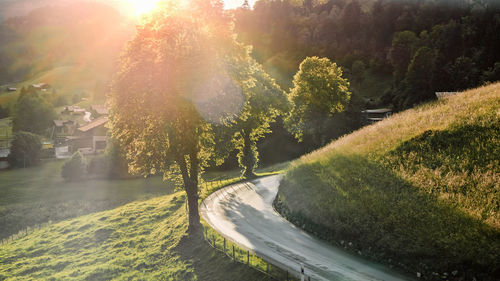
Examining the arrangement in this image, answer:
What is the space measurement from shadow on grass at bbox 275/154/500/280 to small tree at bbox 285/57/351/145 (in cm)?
3125

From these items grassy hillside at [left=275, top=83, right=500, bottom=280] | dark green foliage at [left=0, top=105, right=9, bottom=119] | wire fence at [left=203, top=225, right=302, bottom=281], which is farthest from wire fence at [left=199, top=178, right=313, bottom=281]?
dark green foliage at [left=0, top=105, right=9, bottom=119]

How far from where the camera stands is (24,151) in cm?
9188

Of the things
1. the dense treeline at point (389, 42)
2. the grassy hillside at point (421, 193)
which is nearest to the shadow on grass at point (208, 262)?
the grassy hillside at point (421, 193)

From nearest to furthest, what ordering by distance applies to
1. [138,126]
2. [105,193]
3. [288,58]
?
1. [138,126]
2. [105,193]
3. [288,58]

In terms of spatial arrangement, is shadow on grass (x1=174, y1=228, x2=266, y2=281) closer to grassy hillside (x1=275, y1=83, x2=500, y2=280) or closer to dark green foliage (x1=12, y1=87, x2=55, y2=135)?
grassy hillside (x1=275, y1=83, x2=500, y2=280)

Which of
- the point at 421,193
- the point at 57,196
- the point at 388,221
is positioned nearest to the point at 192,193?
the point at 388,221

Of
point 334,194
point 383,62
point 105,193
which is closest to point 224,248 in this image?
point 334,194

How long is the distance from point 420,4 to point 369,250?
126m

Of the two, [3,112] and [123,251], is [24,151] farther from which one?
[3,112]

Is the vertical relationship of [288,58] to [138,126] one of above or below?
above

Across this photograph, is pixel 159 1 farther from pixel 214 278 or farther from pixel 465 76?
pixel 465 76

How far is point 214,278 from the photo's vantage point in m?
19.3

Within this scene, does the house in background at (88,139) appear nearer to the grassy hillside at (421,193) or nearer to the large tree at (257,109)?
the large tree at (257,109)

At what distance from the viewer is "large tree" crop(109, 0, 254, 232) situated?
22.3 metres
